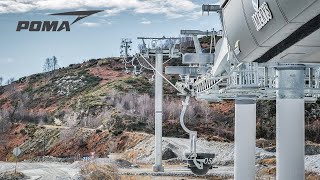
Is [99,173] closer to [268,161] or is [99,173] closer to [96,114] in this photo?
[268,161]

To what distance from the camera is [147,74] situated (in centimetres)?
11875

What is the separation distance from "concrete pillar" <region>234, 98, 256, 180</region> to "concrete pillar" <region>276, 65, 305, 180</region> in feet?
23.7

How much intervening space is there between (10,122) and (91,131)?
2416 centimetres

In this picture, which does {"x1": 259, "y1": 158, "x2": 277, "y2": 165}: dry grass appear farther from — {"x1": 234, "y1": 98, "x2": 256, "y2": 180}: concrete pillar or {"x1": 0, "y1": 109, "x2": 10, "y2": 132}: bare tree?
{"x1": 0, "y1": 109, "x2": 10, "y2": 132}: bare tree

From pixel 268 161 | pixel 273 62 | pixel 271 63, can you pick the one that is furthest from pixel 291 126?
pixel 268 161

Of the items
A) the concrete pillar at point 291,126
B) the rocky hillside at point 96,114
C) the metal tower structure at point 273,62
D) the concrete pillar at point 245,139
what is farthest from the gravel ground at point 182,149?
the concrete pillar at point 291,126

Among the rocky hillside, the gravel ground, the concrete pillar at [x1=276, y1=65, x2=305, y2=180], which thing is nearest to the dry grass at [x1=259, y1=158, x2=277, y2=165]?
the gravel ground

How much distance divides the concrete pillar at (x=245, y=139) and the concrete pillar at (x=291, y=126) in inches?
284

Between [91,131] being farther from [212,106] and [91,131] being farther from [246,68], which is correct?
[246,68]

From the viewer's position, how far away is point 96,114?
91.4m

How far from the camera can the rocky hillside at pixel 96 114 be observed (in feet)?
248

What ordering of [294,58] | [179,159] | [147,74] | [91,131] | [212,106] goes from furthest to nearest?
[147,74], [212,106], [91,131], [179,159], [294,58]

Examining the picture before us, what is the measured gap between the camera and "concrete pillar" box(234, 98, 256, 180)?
20156 mm

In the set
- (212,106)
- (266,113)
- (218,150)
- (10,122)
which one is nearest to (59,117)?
(10,122)
